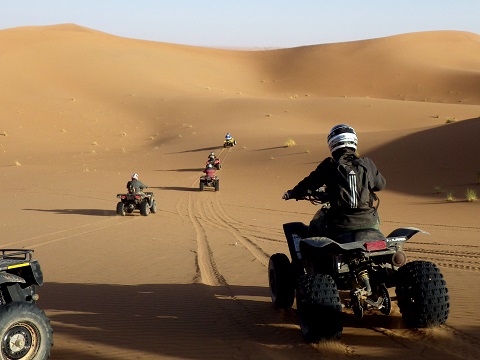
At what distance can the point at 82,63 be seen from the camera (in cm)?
7800

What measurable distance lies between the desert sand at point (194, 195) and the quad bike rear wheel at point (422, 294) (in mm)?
174

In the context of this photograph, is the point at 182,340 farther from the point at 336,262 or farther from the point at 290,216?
the point at 290,216

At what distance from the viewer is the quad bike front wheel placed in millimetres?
4922

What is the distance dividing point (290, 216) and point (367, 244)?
11967 mm

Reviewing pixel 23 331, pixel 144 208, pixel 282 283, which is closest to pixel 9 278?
pixel 23 331

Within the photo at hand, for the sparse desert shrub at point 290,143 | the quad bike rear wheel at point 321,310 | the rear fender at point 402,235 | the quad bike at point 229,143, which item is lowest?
the quad bike rear wheel at point 321,310

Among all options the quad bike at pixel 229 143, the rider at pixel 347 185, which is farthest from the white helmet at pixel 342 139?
the quad bike at pixel 229 143

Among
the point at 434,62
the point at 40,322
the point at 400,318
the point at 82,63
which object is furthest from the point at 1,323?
the point at 434,62

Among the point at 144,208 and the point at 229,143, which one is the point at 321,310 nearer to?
the point at 144,208

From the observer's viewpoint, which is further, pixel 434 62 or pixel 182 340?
pixel 434 62

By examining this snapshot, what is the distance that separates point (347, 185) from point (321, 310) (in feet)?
3.90

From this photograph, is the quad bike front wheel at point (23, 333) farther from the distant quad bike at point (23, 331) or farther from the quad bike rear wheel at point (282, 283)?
the quad bike rear wheel at point (282, 283)

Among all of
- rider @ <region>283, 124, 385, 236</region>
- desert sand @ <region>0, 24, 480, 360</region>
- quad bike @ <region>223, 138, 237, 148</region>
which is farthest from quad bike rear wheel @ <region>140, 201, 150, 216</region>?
quad bike @ <region>223, 138, 237, 148</region>

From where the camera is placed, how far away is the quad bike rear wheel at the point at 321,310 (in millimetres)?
5273
